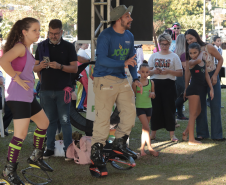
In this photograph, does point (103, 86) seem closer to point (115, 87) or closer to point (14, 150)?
point (115, 87)

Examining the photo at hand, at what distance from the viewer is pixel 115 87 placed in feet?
12.6

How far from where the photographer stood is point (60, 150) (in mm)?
4777

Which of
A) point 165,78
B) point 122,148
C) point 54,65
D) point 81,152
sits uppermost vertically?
point 54,65

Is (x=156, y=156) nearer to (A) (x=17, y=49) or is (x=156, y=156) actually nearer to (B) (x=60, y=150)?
(B) (x=60, y=150)

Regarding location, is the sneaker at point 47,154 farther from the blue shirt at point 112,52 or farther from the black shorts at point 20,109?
the blue shirt at point 112,52

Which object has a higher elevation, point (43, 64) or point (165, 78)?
point (43, 64)

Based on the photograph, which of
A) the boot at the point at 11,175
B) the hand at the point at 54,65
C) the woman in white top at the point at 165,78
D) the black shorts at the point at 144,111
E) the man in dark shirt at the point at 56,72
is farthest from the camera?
the woman in white top at the point at 165,78

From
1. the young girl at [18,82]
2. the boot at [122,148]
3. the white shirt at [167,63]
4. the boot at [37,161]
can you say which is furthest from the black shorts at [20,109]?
the white shirt at [167,63]

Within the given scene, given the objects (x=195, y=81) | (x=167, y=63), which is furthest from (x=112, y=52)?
(x=195, y=81)

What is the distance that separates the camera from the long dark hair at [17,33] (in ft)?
11.4

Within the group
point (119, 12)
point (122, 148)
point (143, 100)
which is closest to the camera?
point (119, 12)

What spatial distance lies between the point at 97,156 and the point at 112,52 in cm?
123

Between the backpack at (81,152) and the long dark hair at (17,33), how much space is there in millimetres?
1668

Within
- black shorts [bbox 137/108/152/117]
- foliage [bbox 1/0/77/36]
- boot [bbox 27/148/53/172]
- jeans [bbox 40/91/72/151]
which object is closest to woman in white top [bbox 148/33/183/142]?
black shorts [bbox 137/108/152/117]
